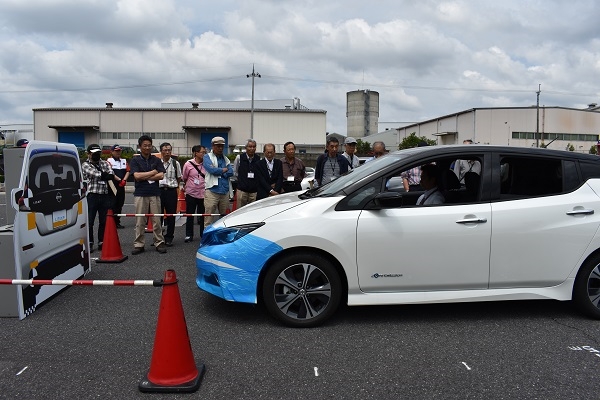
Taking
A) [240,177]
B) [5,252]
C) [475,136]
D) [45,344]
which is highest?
[475,136]

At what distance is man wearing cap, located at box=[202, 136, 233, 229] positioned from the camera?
7.86 meters

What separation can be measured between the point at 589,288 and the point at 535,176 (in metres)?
1.14

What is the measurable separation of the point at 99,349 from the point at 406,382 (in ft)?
7.75

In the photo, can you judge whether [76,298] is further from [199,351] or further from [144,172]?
[144,172]

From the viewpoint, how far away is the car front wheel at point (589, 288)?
14.2 feet

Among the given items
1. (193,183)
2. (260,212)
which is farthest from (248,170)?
(260,212)

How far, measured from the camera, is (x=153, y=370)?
10.2ft

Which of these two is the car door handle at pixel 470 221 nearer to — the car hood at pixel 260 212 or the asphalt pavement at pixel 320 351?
the asphalt pavement at pixel 320 351

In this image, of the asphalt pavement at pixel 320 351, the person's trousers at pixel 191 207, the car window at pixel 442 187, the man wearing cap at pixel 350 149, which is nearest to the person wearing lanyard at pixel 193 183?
the person's trousers at pixel 191 207

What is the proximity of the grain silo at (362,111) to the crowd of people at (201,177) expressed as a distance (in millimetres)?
80661

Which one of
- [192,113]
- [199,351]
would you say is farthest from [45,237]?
[192,113]

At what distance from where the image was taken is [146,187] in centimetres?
742


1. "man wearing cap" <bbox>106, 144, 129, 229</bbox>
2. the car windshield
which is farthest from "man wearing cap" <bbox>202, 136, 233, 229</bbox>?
the car windshield

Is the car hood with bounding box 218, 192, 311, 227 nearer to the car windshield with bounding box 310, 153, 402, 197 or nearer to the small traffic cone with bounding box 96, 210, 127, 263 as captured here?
the car windshield with bounding box 310, 153, 402, 197
